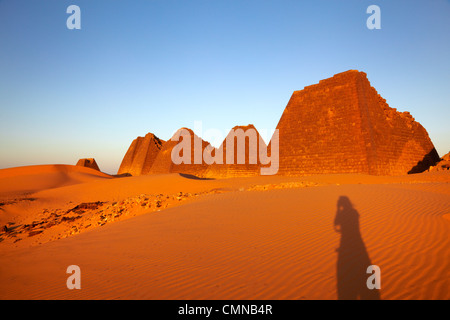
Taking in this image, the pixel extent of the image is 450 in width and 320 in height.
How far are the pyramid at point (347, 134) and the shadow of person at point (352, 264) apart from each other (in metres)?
14.7

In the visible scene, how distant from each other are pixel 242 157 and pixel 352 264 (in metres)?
28.0

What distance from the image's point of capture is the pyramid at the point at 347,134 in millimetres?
18531

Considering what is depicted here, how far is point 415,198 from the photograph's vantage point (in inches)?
286

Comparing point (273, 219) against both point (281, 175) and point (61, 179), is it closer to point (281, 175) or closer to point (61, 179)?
point (281, 175)

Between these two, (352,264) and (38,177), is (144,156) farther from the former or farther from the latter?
(352,264)

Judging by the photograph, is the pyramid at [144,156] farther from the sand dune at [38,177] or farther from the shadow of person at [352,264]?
the shadow of person at [352,264]

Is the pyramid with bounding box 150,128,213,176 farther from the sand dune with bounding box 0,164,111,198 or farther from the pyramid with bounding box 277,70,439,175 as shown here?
the pyramid with bounding box 277,70,439,175

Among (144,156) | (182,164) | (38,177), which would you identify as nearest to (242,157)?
(182,164)

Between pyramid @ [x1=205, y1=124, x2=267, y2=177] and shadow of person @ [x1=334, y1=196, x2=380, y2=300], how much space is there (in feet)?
78.7

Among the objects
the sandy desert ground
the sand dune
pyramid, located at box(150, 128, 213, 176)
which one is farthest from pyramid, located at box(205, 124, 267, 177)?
the sandy desert ground

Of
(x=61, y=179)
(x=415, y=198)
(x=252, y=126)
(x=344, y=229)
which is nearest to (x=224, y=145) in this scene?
(x=252, y=126)
